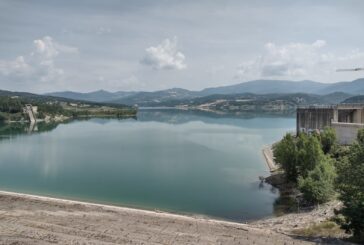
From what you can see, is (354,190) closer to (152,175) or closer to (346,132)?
(152,175)

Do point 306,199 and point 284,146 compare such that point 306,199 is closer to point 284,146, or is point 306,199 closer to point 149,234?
point 284,146

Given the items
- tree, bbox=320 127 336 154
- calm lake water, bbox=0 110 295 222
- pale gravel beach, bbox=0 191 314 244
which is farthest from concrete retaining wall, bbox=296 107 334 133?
pale gravel beach, bbox=0 191 314 244

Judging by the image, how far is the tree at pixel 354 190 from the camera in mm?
16891

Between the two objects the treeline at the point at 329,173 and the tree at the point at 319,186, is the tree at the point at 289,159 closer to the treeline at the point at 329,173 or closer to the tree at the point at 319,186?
the treeline at the point at 329,173

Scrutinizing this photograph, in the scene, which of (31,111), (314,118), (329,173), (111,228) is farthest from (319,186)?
(31,111)

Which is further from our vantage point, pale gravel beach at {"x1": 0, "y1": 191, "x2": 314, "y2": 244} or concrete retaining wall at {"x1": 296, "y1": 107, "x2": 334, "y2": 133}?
concrete retaining wall at {"x1": 296, "y1": 107, "x2": 334, "y2": 133}

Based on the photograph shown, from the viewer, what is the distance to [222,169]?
47125 millimetres

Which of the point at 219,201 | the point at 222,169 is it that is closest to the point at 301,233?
the point at 219,201

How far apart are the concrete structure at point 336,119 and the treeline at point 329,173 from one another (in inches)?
109

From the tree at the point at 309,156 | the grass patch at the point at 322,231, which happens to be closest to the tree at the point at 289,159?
the tree at the point at 309,156

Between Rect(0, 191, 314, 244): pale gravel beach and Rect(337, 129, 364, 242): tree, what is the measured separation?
7.46 feet

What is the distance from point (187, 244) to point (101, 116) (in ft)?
586

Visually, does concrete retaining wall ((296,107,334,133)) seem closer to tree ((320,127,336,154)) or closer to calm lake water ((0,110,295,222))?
calm lake water ((0,110,295,222))

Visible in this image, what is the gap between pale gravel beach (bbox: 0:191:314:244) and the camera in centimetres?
1877
